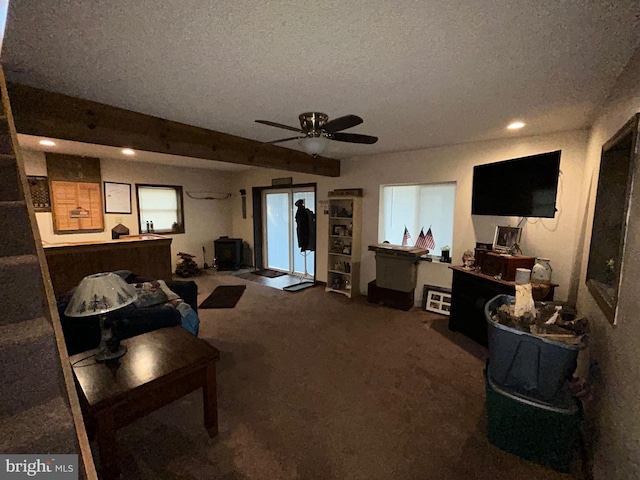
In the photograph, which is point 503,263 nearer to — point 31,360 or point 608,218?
point 608,218

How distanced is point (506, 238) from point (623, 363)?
2.01 meters

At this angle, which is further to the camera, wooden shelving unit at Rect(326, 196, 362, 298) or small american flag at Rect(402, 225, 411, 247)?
wooden shelving unit at Rect(326, 196, 362, 298)

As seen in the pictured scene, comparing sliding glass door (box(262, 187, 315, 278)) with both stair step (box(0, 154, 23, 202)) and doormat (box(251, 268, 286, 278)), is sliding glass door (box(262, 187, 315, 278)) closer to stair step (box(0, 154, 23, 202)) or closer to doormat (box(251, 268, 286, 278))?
doormat (box(251, 268, 286, 278))

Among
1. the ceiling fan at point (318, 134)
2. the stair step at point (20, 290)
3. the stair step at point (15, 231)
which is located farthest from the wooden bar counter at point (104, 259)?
the ceiling fan at point (318, 134)

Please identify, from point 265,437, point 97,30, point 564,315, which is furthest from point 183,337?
point 564,315

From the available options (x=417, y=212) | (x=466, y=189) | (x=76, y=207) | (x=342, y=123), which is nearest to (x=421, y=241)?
(x=417, y=212)

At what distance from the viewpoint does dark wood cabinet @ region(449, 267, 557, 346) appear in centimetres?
272

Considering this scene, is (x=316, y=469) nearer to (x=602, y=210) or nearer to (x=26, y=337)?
(x=26, y=337)

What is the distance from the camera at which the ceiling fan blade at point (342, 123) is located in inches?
70.4

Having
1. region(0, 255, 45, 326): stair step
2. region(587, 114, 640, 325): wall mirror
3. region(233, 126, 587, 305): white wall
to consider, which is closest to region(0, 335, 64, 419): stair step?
region(0, 255, 45, 326): stair step

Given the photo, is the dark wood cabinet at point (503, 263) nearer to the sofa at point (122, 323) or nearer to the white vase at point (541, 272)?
the white vase at point (541, 272)

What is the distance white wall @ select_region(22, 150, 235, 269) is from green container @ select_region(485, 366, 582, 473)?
19.5 feet

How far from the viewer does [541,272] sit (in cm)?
264

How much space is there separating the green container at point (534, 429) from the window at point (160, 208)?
20.0 ft
